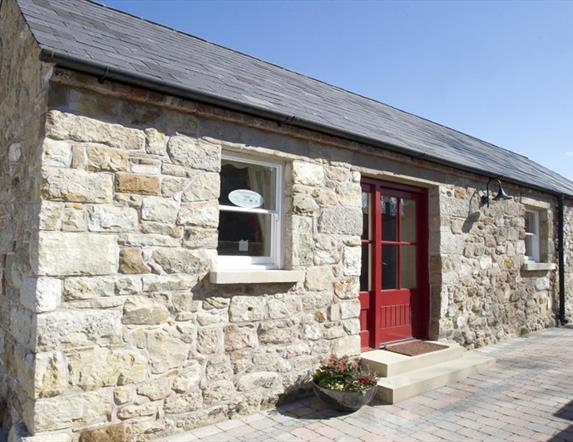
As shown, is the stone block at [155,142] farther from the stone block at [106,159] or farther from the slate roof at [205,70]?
the slate roof at [205,70]

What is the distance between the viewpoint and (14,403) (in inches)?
150

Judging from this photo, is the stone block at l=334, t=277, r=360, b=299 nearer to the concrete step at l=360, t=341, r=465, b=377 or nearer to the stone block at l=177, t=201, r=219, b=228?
the concrete step at l=360, t=341, r=465, b=377

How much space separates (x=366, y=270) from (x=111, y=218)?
362 centimetres

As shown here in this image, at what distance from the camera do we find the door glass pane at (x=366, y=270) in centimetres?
611

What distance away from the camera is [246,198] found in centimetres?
471

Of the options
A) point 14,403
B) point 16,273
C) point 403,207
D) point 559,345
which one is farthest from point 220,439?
point 559,345

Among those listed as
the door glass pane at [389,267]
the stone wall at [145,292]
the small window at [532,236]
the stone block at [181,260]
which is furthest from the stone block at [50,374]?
the small window at [532,236]

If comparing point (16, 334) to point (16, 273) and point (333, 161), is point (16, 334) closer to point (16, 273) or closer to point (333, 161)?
point (16, 273)

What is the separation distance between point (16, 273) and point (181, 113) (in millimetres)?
2036

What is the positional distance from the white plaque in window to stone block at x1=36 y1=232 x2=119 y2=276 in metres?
1.37

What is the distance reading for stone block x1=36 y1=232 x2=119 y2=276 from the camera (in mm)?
3324

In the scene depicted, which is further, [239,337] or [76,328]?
[239,337]

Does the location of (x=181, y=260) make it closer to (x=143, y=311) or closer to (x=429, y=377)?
(x=143, y=311)

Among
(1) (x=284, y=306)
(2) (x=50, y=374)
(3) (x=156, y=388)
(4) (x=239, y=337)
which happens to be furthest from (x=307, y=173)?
(2) (x=50, y=374)
